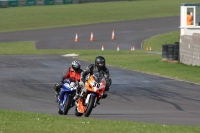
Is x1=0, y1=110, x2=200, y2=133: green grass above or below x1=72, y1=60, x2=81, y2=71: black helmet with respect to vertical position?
below

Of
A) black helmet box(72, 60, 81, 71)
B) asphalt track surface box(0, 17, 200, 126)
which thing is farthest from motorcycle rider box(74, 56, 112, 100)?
asphalt track surface box(0, 17, 200, 126)

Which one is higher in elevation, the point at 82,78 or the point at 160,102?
the point at 82,78

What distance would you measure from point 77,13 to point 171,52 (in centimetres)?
3766

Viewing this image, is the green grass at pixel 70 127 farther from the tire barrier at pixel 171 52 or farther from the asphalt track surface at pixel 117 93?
the tire barrier at pixel 171 52

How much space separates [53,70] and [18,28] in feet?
110

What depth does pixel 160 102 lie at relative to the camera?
20.6 m

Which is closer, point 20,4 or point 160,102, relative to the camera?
point 160,102

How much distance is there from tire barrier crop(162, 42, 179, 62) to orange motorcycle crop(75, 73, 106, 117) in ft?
62.0

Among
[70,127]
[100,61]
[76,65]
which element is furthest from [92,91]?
[70,127]

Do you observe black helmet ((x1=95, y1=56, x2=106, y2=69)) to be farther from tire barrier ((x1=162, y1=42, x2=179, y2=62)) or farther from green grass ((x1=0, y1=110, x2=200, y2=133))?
tire barrier ((x1=162, y1=42, x2=179, y2=62))

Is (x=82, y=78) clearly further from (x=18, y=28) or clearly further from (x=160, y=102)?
(x=18, y=28)

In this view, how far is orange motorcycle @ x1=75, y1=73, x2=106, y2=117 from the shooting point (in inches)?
613

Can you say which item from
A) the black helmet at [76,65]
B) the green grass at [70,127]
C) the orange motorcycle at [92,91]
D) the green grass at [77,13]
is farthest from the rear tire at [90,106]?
the green grass at [77,13]

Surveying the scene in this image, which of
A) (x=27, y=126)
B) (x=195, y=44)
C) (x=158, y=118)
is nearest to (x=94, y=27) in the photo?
(x=195, y=44)
